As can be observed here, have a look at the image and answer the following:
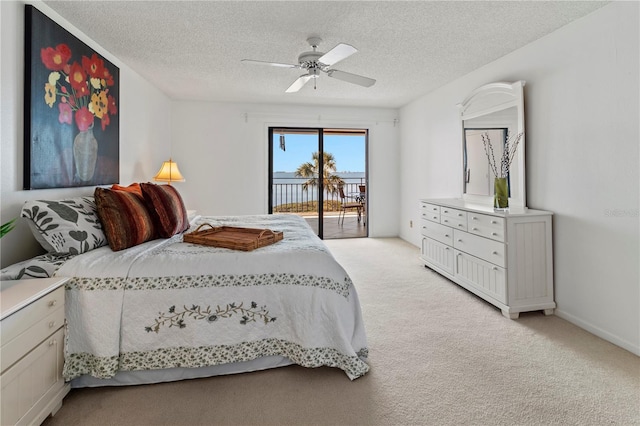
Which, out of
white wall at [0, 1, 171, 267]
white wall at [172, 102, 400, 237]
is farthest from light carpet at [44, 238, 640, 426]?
white wall at [172, 102, 400, 237]

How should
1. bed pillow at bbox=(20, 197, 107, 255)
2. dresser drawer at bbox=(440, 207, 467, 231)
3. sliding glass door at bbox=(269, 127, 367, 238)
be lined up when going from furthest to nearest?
sliding glass door at bbox=(269, 127, 367, 238), dresser drawer at bbox=(440, 207, 467, 231), bed pillow at bbox=(20, 197, 107, 255)

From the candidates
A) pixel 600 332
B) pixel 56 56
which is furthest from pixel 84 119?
pixel 600 332

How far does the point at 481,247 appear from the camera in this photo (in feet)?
9.62

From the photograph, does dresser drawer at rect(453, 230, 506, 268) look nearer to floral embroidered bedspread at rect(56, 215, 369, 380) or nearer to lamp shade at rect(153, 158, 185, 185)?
floral embroidered bedspread at rect(56, 215, 369, 380)

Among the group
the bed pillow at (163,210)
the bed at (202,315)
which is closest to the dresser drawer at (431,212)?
the bed at (202,315)

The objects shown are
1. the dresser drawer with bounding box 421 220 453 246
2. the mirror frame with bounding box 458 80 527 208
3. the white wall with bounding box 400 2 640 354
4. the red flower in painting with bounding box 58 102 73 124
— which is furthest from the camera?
the dresser drawer with bounding box 421 220 453 246

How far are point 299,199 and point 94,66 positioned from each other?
4.02 m

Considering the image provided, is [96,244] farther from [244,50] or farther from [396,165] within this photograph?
[396,165]

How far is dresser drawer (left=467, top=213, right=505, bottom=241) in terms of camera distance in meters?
2.67

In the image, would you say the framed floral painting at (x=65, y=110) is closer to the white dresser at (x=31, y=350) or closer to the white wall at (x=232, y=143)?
the white dresser at (x=31, y=350)

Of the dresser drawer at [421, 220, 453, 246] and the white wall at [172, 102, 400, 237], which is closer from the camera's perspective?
the dresser drawer at [421, 220, 453, 246]

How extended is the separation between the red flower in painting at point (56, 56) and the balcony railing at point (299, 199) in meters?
3.59

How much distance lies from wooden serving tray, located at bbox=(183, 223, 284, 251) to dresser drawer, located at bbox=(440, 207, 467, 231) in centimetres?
191

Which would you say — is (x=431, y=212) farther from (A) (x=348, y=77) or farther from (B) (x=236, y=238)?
(B) (x=236, y=238)
